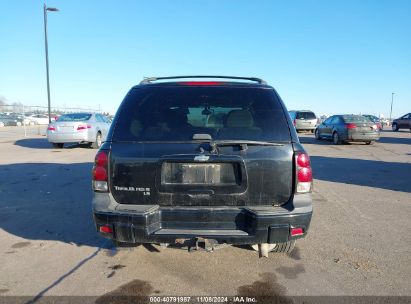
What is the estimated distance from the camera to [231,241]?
296cm

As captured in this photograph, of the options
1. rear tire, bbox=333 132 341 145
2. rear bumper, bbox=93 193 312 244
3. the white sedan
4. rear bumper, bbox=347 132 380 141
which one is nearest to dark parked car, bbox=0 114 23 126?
the white sedan

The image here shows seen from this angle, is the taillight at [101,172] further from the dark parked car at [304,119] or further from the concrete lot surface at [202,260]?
the dark parked car at [304,119]

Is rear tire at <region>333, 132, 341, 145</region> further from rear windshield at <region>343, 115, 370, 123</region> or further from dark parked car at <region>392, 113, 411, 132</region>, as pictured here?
dark parked car at <region>392, 113, 411, 132</region>

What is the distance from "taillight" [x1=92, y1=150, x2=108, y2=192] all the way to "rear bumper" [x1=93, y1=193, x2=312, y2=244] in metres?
0.22

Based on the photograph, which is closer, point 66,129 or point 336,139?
point 66,129

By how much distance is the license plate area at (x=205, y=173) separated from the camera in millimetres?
3031

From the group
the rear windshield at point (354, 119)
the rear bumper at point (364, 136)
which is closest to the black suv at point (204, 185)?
the rear bumper at point (364, 136)

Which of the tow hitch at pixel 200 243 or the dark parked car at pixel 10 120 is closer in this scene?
the tow hitch at pixel 200 243

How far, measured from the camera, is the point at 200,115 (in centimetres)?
345

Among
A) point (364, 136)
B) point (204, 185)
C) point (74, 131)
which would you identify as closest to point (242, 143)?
point (204, 185)

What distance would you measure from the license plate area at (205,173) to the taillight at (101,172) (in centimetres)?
55

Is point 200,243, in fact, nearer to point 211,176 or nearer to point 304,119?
point 211,176

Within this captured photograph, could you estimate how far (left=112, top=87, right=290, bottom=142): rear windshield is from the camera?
3.14 m

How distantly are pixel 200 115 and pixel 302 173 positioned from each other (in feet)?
3.81
